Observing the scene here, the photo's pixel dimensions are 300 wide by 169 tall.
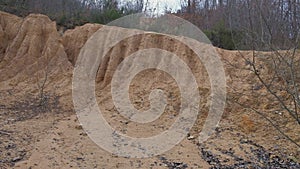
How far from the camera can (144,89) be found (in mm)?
7766

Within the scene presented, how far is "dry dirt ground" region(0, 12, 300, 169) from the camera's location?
197 inches

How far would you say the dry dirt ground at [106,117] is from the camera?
16.4 feet

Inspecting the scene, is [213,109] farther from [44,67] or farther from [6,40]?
[6,40]

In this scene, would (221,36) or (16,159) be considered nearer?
(16,159)

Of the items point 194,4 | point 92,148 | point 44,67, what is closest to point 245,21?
point 92,148

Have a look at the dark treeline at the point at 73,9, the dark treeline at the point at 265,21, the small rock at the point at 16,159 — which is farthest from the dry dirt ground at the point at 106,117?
the dark treeline at the point at 73,9

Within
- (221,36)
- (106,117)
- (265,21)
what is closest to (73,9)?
(221,36)

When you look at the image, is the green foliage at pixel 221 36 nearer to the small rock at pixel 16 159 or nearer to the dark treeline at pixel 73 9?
the dark treeline at pixel 73 9

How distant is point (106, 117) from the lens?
21.7 ft

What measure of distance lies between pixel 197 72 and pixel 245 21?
4.06 m

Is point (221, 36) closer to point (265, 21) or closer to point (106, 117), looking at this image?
point (106, 117)

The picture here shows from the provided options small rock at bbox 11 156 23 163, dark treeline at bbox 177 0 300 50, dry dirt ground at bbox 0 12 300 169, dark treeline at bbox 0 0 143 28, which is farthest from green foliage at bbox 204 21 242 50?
small rock at bbox 11 156 23 163

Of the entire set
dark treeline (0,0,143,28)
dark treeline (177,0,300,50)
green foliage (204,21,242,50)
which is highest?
dark treeline (0,0,143,28)

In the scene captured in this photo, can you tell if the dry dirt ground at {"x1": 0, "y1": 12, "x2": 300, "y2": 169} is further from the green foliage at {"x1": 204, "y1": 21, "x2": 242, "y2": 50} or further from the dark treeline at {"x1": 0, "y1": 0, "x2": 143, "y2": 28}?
the green foliage at {"x1": 204, "y1": 21, "x2": 242, "y2": 50}
